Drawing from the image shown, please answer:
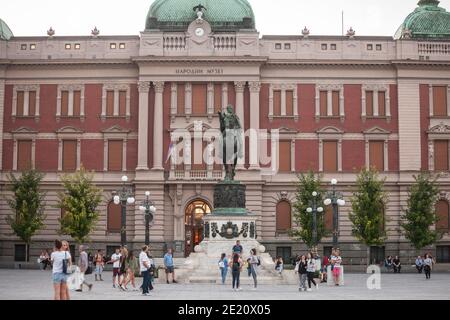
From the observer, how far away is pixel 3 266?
58938mm

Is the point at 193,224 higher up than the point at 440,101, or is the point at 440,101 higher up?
the point at 440,101

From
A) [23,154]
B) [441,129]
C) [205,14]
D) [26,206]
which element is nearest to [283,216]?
[441,129]

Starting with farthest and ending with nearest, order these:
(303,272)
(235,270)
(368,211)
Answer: (368,211) → (303,272) → (235,270)

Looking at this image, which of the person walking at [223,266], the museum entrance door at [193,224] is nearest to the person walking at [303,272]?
the person walking at [223,266]

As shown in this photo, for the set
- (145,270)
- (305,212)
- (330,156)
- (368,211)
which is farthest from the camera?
(330,156)

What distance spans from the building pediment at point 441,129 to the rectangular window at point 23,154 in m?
32.0

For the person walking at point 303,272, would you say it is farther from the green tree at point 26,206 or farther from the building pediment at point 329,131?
the green tree at point 26,206

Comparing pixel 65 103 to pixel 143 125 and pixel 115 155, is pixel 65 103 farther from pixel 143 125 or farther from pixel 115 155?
pixel 143 125

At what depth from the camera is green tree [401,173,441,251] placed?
58.6 m

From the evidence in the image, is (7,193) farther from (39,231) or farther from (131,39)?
(131,39)

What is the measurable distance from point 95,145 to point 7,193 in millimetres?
7981

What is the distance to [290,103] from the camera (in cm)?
6350

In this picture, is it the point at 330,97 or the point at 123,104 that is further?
→ the point at 330,97

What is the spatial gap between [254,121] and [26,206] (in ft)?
61.0
